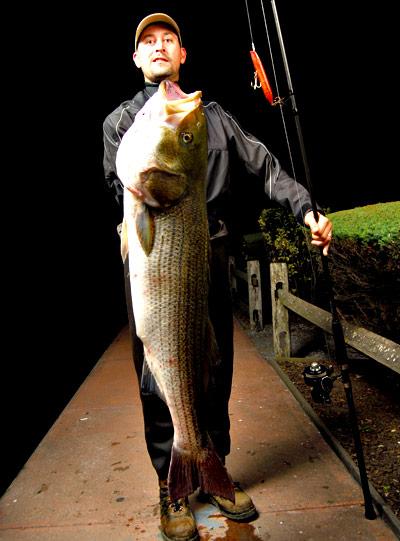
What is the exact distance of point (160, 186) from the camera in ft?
5.99

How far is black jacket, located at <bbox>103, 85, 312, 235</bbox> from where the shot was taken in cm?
247

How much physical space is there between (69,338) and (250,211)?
992 cm

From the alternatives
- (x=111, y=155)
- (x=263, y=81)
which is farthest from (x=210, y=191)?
(x=263, y=81)

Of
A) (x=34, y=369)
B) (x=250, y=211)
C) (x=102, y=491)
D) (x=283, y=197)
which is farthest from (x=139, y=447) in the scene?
(x=250, y=211)

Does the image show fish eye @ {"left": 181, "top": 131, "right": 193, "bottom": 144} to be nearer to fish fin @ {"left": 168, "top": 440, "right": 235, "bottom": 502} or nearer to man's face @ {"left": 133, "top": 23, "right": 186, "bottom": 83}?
man's face @ {"left": 133, "top": 23, "right": 186, "bottom": 83}

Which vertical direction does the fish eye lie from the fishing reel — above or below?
above

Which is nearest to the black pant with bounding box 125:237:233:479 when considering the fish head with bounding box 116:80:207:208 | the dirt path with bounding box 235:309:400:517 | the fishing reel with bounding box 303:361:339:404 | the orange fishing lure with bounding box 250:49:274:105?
the fish head with bounding box 116:80:207:208

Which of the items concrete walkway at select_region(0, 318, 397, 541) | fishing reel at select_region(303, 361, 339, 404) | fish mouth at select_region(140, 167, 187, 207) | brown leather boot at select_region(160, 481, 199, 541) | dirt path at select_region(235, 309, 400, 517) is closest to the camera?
fish mouth at select_region(140, 167, 187, 207)

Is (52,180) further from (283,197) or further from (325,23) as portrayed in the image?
(283,197)

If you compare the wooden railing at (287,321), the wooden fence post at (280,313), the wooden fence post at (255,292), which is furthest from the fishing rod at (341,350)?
the wooden fence post at (255,292)

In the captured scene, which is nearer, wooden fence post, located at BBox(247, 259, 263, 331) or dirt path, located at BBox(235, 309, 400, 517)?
dirt path, located at BBox(235, 309, 400, 517)

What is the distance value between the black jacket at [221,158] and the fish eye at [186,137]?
0.62m

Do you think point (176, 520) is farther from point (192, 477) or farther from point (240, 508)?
point (192, 477)

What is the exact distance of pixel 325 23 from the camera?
50.3 feet
